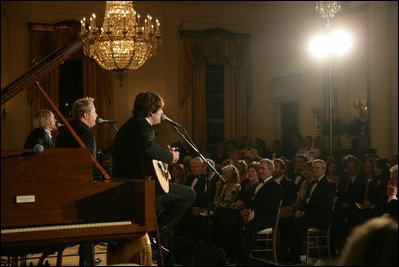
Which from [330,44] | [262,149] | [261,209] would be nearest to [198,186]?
[261,209]

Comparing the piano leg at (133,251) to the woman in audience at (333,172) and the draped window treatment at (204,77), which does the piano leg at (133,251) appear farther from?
the draped window treatment at (204,77)

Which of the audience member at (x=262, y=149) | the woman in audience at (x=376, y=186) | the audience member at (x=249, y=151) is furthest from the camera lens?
the audience member at (x=249, y=151)

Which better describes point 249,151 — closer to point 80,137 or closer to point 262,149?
point 262,149

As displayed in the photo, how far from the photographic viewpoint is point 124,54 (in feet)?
28.4

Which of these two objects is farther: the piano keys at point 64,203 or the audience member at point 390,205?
the audience member at point 390,205

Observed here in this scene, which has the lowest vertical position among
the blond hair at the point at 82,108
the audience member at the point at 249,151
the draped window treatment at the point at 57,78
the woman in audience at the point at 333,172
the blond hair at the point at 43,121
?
the woman in audience at the point at 333,172

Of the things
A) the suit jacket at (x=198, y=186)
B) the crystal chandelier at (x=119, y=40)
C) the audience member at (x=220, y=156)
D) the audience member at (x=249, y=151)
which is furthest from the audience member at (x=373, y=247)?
the audience member at (x=220, y=156)

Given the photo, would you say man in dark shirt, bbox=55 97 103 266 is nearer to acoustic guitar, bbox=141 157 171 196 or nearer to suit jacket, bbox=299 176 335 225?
acoustic guitar, bbox=141 157 171 196

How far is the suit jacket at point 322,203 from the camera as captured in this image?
6488 mm

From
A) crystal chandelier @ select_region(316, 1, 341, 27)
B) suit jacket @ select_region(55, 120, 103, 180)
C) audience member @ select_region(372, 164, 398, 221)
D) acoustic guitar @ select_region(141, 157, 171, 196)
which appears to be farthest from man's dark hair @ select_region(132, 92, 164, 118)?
crystal chandelier @ select_region(316, 1, 341, 27)

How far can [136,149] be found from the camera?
4492 mm

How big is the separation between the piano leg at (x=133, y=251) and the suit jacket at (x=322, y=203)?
275cm

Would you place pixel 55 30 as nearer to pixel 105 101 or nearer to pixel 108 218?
pixel 105 101

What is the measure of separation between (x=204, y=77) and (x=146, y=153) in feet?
34.4
